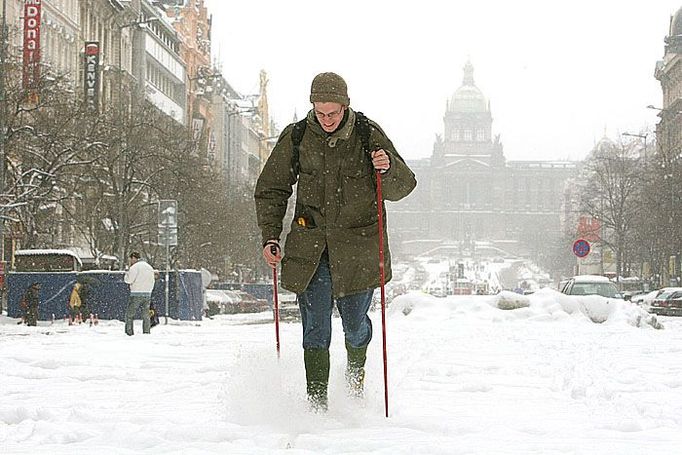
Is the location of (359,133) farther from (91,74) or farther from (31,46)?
(91,74)

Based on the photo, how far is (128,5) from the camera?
75.6 meters

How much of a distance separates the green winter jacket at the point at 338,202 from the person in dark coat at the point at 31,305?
24.4 meters

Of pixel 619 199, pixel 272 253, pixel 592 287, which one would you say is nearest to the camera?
pixel 272 253

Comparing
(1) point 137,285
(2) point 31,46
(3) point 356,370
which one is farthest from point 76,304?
(3) point 356,370

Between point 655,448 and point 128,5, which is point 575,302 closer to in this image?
point 655,448

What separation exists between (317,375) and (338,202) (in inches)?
36.0

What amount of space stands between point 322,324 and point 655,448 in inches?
79.6

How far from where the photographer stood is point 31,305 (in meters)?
30.9

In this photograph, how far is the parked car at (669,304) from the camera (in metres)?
45.7

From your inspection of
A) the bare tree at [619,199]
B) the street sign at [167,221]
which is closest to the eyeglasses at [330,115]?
the street sign at [167,221]

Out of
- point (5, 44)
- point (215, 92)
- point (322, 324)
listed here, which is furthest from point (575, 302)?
point (215, 92)

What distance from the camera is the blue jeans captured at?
740 cm

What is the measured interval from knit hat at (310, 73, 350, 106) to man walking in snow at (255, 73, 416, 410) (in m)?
0.01

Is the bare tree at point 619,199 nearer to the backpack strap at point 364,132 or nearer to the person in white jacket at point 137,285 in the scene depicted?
the person in white jacket at point 137,285
